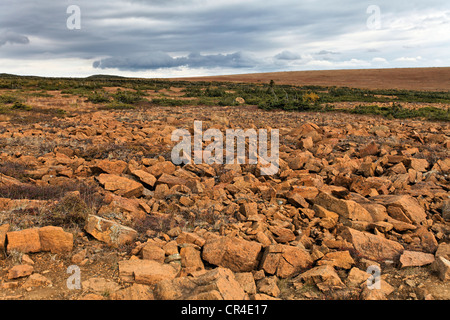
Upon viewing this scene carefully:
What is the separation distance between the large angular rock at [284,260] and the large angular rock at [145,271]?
3.68ft

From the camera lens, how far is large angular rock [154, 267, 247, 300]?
3.21 metres

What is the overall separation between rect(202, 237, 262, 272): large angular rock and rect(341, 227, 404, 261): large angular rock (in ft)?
4.59

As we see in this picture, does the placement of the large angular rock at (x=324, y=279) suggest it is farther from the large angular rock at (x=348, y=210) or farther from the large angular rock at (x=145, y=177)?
the large angular rock at (x=145, y=177)

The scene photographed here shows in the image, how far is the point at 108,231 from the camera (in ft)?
14.3

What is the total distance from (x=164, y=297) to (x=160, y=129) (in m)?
10.0

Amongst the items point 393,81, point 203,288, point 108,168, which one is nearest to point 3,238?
point 203,288

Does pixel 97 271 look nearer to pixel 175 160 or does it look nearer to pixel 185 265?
pixel 185 265

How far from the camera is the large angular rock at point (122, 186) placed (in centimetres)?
623

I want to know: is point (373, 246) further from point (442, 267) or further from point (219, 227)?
point (219, 227)

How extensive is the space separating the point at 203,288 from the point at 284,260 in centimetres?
120

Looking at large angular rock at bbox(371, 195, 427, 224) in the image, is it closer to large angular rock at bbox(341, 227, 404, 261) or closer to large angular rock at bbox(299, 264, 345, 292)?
large angular rock at bbox(341, 227, 404, 261)

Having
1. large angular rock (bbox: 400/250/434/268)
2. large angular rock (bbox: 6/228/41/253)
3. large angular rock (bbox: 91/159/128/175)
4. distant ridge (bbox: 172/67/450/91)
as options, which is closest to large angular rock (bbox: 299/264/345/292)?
large angular rock (bbox: 400/250/434/268)

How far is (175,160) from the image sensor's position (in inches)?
334
